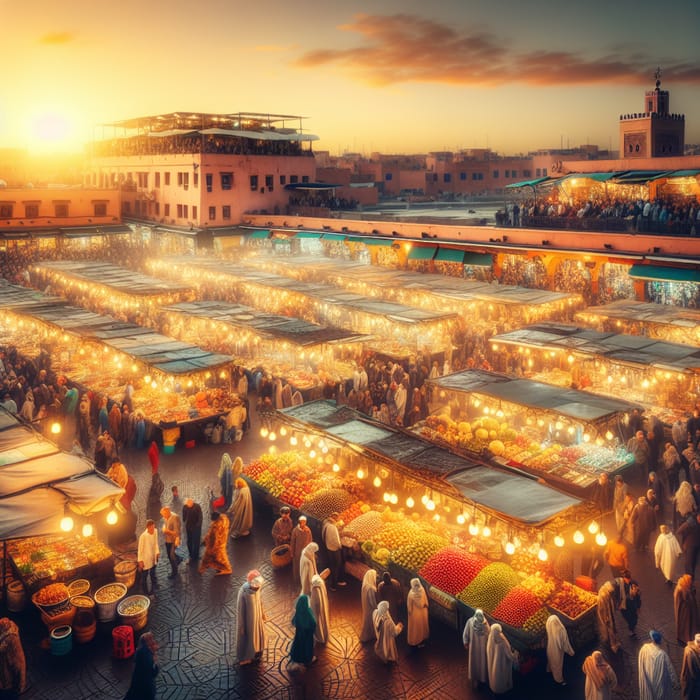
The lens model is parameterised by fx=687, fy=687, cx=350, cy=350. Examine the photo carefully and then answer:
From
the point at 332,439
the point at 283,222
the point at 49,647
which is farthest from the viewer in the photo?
the point at 283,222

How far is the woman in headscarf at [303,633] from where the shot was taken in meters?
8.70

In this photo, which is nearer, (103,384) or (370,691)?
(370,691)

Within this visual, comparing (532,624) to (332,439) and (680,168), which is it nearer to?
(332,439)

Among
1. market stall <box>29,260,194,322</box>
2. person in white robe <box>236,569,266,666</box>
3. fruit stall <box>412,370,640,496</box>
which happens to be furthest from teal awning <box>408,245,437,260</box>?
person in white robe <box>236,569,266,666</box>

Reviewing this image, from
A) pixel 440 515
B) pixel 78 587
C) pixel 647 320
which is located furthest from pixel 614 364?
pixel 78 587

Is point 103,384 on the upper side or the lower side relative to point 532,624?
upper

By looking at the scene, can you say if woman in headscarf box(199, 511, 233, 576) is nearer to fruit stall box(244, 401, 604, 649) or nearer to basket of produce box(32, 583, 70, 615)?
fruit stall box(244, 401, 604, 649)

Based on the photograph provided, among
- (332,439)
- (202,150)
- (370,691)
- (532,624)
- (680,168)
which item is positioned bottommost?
(370,691)

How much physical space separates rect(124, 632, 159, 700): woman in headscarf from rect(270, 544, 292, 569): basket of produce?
135 inches

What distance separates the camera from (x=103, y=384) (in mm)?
19219

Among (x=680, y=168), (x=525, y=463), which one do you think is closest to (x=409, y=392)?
(x=525, y=463)

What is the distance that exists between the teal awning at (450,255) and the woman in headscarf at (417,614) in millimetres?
21261

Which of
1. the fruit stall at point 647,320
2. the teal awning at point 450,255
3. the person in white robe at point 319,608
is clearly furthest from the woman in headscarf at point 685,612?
the teal awning at point 450,255

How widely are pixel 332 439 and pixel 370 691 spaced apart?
17.8ft
